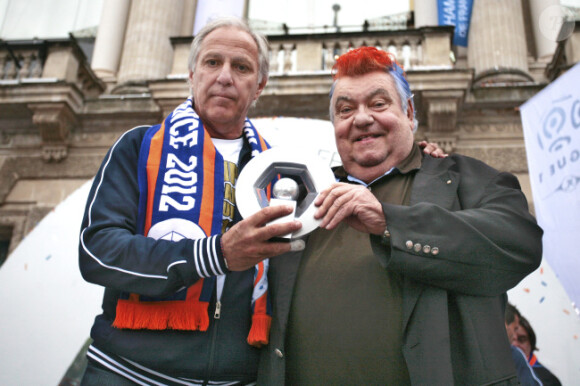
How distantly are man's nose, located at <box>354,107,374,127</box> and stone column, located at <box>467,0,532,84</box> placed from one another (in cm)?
544

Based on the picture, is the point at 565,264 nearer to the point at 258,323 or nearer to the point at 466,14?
the point at 258,323

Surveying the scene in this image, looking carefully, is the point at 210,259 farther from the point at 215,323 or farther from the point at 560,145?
the point at 560,145

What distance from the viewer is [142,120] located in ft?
20.3

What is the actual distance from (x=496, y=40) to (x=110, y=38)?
7.43 metres

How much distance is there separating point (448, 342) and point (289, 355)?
1.70 feet

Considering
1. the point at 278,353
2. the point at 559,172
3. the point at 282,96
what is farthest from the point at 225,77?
the point at 282,96

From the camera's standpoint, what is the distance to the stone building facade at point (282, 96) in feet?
17.7

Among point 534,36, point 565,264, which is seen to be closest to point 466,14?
point 534,36

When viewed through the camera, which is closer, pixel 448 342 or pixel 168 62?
pixel 448 342

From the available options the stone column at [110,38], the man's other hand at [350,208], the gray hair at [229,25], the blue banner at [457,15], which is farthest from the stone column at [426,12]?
the man's other hand at [350,208]

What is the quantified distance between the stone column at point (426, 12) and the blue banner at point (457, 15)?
2.98 ft

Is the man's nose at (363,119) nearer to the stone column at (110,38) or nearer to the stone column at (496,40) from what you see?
the stone column at (496,40)

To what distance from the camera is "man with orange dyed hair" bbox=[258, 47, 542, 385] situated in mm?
1233

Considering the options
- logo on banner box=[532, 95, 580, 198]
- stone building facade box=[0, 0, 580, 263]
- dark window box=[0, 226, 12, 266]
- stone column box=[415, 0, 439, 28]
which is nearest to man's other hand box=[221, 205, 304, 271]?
logo on banner box=[532, 95, 580, 198]
